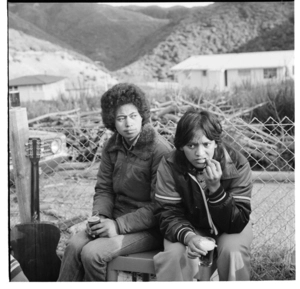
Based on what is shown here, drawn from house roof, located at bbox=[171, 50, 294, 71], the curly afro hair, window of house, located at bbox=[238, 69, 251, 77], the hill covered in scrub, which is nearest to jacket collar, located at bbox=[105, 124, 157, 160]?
the curly afro hair

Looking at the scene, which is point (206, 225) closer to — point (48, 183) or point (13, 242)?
point (13, 242)

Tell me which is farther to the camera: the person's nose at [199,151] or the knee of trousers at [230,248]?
the person's nose at [199,151]

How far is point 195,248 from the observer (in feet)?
7.02

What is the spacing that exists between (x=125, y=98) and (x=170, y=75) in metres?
31.5

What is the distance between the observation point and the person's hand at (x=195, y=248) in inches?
83.9

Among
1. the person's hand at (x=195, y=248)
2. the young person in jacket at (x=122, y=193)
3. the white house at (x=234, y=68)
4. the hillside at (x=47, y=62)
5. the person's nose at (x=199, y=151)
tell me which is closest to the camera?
the person's hand at (x=195, y=248)

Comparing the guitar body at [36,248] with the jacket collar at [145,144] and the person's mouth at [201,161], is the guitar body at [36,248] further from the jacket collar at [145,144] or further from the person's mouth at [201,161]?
the person's mouth at [201,161]

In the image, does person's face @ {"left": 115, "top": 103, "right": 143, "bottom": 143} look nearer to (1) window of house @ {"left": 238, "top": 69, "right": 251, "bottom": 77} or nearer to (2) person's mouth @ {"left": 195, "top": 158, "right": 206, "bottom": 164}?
(2) person's mouth @ {"left": 195, "top": 158, "right": 206, "bottom": 164}

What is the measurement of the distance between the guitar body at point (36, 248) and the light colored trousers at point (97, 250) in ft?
0.92

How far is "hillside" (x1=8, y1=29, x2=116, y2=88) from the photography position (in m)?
27.5

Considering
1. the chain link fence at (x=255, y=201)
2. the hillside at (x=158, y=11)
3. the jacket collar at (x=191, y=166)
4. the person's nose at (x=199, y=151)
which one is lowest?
the chain link fence at (x=255, y=201)

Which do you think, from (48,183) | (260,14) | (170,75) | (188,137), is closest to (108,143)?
(188,137)

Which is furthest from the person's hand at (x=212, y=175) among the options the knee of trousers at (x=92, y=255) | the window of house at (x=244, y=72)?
the window of house at (x=244, y=72)

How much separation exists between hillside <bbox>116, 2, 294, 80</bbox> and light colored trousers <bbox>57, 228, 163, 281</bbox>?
3199cm
